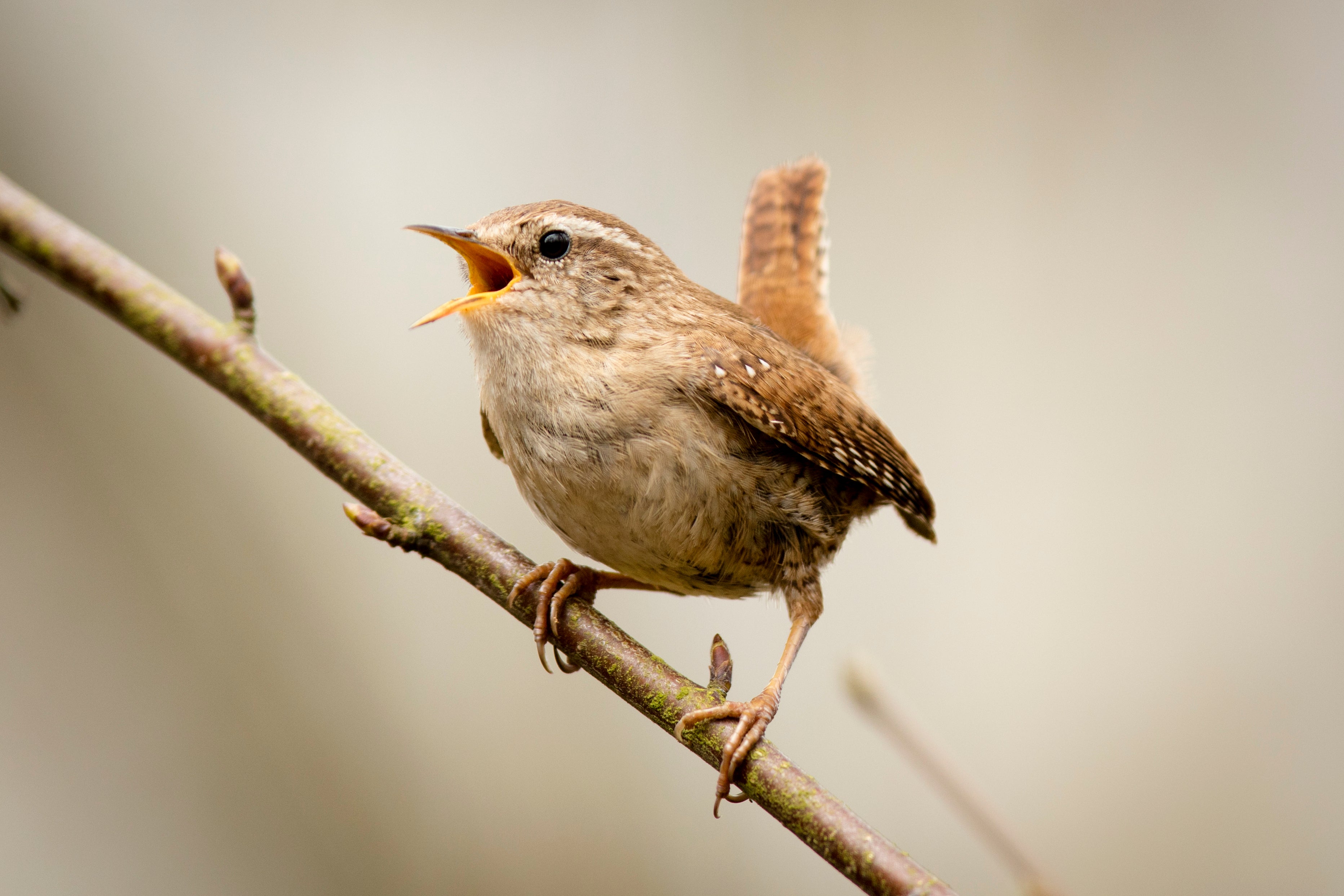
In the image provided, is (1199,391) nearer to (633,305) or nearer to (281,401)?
(633,305)

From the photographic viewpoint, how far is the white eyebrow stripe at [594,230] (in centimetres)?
183

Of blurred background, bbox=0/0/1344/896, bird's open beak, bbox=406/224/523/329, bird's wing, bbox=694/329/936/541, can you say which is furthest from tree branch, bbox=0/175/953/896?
blurred background, bbox=0/0/1344/896

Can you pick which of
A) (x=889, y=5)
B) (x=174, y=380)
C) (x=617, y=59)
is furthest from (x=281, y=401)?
(x=889, y=5)

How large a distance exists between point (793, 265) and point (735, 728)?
143cm

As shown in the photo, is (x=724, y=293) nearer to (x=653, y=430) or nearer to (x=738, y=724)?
(x=653, y=430)

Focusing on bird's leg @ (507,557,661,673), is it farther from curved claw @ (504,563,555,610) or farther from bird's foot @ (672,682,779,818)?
bird's foot @ (672,682,779,818)

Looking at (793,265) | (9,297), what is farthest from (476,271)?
Answer: (793,265)

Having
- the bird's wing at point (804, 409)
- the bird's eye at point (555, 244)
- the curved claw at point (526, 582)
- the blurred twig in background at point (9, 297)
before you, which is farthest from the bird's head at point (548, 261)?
the blurred twig in background at point (9, 297)

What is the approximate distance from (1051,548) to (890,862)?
302 centimetres

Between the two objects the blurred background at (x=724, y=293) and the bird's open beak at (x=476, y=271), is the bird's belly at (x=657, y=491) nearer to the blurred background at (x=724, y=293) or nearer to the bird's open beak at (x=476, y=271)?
the bird's open beak at (x=476, y=271)

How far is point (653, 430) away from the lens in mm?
1659

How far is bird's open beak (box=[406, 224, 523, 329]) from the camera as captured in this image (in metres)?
1.64

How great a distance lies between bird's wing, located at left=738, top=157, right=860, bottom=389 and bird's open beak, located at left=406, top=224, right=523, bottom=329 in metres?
0.83

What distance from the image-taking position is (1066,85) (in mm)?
4145
